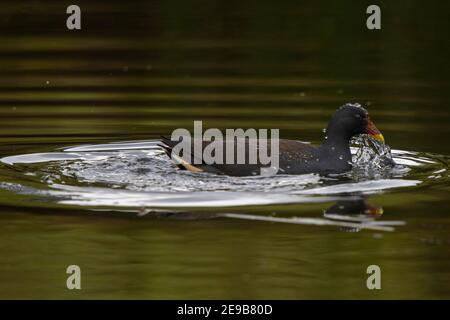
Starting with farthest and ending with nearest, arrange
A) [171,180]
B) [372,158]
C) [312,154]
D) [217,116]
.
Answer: [217,116] → [372,158] → [312,154] → [171,180]

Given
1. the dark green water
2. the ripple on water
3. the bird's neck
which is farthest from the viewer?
the bird's neck

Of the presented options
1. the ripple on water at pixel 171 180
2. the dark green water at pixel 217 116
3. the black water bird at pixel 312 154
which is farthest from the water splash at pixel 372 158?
the dark green water at pixel 217 116

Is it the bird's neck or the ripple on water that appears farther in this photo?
the bird's neck

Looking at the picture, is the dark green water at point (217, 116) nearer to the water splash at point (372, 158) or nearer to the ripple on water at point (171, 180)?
the ripple on water at point (171, 180)

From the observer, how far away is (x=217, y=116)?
49.3 ft

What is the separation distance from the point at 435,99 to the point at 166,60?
16.3ft

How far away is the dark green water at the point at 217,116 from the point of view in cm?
853

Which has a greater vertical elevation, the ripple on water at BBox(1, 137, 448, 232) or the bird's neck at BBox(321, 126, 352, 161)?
the bird's neck at BBox(321, 126, 352, 161)

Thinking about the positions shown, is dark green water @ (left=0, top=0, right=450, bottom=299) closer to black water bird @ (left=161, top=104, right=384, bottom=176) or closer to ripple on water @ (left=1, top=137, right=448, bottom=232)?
ripple on water @ (left=1, top=137, right=448, bottom=232)

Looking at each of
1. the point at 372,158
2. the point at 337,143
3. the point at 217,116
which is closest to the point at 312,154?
the point at 337,143

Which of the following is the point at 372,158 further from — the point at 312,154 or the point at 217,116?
the point at 217,116

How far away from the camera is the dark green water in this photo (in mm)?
8531

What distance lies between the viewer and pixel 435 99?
16.3 m

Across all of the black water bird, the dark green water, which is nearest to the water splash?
the black water bird
